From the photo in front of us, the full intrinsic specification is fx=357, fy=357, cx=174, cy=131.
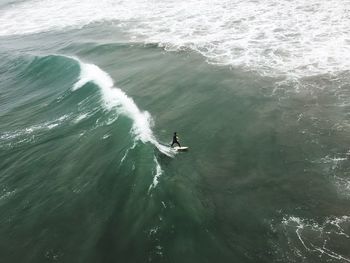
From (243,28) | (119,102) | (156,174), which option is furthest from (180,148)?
(243,28)

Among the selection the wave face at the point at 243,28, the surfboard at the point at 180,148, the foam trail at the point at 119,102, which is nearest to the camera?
the surfboard at the point at 180,148

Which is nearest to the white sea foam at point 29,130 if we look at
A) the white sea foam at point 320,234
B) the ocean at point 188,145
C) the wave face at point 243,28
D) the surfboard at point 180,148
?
the ocean at point 188,145

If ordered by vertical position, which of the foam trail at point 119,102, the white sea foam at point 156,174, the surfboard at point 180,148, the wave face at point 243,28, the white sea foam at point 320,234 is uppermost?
the wave face at point 243,28

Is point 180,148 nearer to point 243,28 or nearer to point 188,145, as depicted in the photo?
point 188,145

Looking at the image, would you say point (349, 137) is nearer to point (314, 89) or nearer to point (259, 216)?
point (314, 89)

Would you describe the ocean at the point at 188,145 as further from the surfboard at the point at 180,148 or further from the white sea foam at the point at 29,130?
the surfboard at the point at 180,148

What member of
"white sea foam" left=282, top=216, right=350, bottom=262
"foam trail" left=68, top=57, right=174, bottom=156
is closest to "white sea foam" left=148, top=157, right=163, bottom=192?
"foam trail" left=68, top=57, right=174, bottom=156

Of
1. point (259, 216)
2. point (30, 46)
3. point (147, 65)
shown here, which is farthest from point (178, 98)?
point (30, 46)

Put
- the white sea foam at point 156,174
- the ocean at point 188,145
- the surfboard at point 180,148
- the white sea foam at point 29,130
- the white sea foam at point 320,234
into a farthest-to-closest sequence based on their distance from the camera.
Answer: the white sea foam at point 29,130
the surfboard at point 180,148
the white sea foam at point 156,174
the ocean at point 188,145
the white sea foam at point 320,234
